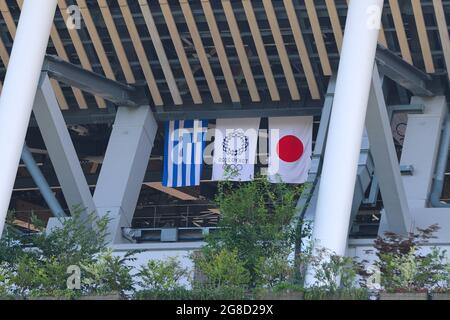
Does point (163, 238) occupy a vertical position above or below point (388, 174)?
below

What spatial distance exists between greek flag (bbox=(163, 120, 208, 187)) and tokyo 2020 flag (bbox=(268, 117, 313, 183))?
60.5 inches

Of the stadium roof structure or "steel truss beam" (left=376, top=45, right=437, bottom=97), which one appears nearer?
"steel truss beam" (left=376, top=45, right=437, bottom=97)

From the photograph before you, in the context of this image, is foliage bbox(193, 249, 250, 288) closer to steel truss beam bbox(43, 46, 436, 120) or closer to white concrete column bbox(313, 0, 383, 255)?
white concrete column bbox(313, 0, 383, 255)

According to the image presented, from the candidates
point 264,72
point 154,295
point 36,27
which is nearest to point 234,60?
point 264,72

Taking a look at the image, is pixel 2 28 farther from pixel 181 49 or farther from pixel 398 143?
pixel 398 143

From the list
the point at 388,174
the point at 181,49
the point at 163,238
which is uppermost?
the point at 181,49

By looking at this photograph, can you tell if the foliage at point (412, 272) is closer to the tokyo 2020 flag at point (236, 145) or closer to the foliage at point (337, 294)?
the foliage at point (337, 294)

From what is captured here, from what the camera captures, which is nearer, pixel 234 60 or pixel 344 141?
pixel 344 141

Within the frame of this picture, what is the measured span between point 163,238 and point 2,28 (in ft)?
18.4

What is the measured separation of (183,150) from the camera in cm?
3022

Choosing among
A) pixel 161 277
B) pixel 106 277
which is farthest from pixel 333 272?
pixel 106 277

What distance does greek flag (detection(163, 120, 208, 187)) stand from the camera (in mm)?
29984

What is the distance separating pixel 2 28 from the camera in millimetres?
28859

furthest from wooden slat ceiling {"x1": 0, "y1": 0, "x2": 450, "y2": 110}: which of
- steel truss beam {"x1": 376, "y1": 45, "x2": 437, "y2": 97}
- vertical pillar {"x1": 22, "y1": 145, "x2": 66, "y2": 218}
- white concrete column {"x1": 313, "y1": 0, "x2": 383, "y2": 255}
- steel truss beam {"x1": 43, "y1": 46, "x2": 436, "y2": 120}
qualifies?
white concrete column {"x1": 313, "y1": 0, "x2": 383, "y2": 255}
